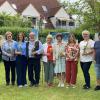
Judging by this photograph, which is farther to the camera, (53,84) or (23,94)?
(53,84)

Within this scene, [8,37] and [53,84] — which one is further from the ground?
[8,37]

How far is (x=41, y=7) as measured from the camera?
5878 centimetres

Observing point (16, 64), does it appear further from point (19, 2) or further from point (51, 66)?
point (19, 2)

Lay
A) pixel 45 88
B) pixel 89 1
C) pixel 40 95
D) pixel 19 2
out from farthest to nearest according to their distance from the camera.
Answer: pixel 19 2
pixel 89 1
pixel 45 88
pixel 40 95

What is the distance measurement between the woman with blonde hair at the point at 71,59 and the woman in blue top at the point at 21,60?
1479mm

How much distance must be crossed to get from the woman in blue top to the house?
3843cm

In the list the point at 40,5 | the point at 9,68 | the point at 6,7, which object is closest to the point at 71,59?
the point at 9,68

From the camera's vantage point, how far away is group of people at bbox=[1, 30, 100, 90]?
13766 millimetres

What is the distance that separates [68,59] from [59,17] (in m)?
45.3

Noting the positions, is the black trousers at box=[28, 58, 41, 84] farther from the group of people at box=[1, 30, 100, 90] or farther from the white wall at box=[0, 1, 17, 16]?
the white wall at box=[0, 1, 17, 16]

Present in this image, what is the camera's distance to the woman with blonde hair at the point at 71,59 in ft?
45.4

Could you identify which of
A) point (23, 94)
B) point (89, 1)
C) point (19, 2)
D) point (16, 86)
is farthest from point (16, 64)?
point (19, 2)

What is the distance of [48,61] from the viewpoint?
14211 mm

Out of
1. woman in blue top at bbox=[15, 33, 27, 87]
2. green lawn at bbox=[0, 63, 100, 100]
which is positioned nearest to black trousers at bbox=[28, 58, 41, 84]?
woman in blue top at bbox=[15, 33, 27, 87]
